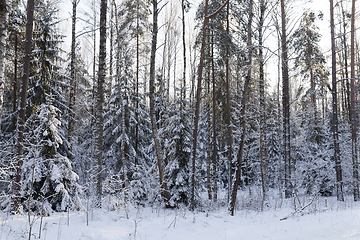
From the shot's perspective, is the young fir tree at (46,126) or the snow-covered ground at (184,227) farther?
the young fir tree at (46,126)

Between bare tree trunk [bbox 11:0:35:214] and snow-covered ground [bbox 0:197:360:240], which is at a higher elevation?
bare tree trunk [bbox 11:0:35:214]

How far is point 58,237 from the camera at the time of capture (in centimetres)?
437

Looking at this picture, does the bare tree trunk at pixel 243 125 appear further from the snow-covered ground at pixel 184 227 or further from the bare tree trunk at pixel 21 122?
the bare tree trunk at pixel 21 122

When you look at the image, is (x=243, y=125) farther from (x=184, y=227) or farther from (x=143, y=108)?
(x=143, y=108)

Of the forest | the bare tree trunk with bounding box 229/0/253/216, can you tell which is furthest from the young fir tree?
the bare tree trunk with bounding box 229/0/253/216

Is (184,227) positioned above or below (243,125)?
below

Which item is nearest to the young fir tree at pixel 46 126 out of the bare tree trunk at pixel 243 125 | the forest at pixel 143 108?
the forest at pixel 143 108

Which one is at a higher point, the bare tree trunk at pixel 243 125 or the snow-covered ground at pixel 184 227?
the bare tree trunk at pixel 243 125

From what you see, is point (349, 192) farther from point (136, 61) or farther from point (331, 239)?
point (136, 61)

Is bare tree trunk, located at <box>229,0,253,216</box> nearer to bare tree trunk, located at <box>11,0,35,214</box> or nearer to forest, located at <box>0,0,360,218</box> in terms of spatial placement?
forest, located at <box>0,0,360,218</box>

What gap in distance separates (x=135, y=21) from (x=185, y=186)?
1116 centimetres

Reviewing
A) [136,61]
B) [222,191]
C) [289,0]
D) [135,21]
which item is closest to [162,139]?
[136,61]

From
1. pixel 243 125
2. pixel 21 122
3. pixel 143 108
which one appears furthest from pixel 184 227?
pixel 143 108

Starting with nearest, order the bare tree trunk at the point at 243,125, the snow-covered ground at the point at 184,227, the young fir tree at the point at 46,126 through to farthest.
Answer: the snow-covered ground at the point at 184,227, the bare tree trunk at the point at 243,125, the young fir tree at the point at 46,126
